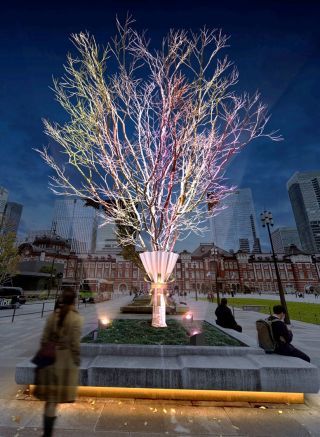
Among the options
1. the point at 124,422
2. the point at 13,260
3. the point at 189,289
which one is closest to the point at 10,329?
the point at 124,422

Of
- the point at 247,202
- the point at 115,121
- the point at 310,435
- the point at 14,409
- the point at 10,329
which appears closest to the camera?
the point at 310,435

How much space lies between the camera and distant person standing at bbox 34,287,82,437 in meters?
2.79

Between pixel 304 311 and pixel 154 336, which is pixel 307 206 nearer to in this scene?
pixel 304 311

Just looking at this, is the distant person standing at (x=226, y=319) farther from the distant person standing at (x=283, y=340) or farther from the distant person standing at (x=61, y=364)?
the distant person standing at (x=61, y=364)

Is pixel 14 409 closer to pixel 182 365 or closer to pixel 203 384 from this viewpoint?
pixel 182 365

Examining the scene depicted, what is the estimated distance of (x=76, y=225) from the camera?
13375 cm

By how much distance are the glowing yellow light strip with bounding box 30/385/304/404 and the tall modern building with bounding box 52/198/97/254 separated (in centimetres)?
12841

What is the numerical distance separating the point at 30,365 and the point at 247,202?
208 m

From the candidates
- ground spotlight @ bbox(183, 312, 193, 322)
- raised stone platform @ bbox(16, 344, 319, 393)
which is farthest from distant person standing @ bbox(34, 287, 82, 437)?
ground spotlight @ bbox(183, 312, 193, 322)

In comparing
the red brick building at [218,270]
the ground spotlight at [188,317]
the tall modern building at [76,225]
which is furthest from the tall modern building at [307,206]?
the ground spotlight at [188,317]

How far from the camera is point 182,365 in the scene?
3.96 metres

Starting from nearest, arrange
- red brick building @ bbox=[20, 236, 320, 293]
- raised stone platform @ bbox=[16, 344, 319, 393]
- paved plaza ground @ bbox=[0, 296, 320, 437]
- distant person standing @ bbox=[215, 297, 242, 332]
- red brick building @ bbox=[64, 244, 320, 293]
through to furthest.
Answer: paved plaza ground @ bbox=[0, 296, 320, 437]
raised stone platform @ bbox=[16, 344, 319, 393]
distant person standing @ bbox=[215, 297, 242, 332]
red brick building @ bbox=[20, 236, 320, 293]
red brick building @ bbox=[64, 244, 320, 293]

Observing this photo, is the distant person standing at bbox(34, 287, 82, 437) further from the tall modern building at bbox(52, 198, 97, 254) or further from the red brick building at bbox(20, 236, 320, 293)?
the tall modern building at bbox(52, 198, 97, 254)

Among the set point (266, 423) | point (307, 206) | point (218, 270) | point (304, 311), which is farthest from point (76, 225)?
point (307, 206)
